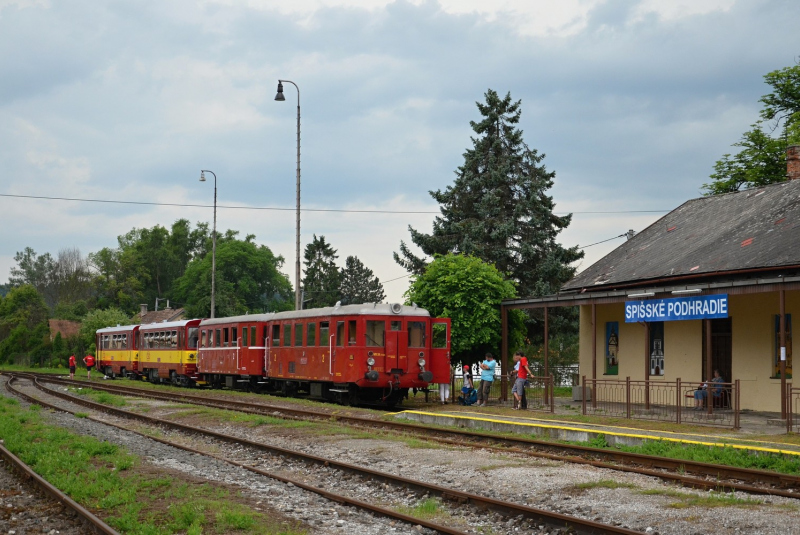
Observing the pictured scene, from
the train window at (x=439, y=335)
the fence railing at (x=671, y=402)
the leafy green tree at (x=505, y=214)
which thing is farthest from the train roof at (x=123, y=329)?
the fence railing at (x=671, y=402)

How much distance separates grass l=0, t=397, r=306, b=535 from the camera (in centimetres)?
870

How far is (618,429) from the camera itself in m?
16.7

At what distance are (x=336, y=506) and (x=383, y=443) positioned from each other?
533cm

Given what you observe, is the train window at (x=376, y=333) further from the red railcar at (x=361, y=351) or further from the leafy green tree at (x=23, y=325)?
the leafy green tree at (x=23, y=325)

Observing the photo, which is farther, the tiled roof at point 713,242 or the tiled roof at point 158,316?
the tiled roof at point 158,316

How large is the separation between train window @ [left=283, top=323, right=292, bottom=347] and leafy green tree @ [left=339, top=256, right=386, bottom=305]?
56.1m

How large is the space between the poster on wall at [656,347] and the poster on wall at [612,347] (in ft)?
4.97

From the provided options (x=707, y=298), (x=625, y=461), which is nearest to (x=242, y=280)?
(x=707, y=298)

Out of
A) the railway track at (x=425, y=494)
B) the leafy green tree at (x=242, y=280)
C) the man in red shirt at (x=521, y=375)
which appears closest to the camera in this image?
the railway track at (x=425, y=494)

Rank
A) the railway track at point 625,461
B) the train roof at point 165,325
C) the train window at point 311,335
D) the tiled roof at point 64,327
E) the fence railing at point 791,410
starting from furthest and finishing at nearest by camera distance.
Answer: the tiled roof at point 64,327
the train roof at point 165,325
the train window at point 311,335
the fence railing at point 791,410
the railway track at point 625,461

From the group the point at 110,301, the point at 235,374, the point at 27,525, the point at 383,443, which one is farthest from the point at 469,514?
the point at 110,301

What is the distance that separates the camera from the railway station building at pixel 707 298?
19984mm

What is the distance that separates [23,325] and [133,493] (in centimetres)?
8181

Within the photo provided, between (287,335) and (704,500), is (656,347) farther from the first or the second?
(704,500)
